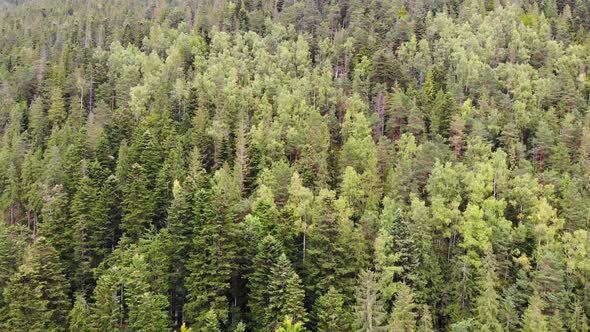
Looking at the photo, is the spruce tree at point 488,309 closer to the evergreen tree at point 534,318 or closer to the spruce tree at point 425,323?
the evergreen tree at point 534,318

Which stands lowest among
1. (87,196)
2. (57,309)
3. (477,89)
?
(57,309)

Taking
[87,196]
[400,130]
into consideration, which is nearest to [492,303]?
[400,130]

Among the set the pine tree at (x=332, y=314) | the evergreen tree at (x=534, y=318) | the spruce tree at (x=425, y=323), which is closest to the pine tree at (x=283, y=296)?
the pine tree at (x=332, y=314)

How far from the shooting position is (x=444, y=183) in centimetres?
7125

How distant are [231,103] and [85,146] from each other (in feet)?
94.6

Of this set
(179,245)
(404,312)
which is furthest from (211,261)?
(404,312)

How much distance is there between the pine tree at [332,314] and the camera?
2046 inches

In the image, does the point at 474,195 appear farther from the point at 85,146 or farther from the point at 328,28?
the point at 328,28

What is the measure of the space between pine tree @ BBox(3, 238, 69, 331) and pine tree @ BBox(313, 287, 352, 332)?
89.4 feet

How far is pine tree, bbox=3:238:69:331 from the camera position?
171 feet

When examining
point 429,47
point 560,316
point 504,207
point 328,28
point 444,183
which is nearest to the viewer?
point 560,316

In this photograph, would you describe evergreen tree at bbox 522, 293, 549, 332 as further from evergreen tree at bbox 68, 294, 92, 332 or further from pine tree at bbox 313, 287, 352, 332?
evergreen tree at bbox 68, 294, 92, 332

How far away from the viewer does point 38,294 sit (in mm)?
52844

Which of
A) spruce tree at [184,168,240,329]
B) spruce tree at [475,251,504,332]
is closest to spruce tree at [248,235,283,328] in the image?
spruce tree at [184,168,240,329]
